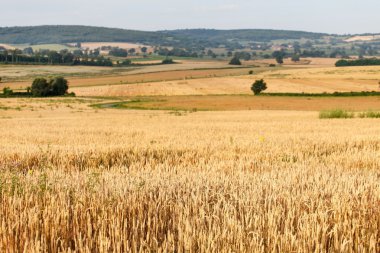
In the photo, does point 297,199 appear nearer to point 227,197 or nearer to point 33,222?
point 227,197

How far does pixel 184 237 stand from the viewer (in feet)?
12.9

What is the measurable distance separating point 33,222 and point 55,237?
0.29 m

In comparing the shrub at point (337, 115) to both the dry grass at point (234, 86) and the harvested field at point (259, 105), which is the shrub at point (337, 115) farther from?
the dry grass at point (234, 86)

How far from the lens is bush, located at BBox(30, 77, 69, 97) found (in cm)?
10831

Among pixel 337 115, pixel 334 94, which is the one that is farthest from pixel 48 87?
pixel 337 115

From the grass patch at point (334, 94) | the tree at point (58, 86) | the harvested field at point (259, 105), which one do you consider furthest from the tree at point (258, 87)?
the tree at point (58, 86)

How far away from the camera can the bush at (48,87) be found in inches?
4264

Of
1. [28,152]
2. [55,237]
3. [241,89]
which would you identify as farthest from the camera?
[241,89]

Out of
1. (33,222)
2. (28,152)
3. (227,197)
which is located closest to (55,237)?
(33,222)

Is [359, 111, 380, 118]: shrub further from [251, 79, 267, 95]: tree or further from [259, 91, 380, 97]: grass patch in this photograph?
[251, 79, 267, 95]: tree

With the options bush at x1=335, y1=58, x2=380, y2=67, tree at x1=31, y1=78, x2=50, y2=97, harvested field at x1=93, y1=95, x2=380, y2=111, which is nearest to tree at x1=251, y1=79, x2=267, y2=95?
harvested field at x1=93, y1=95, x2=380, y2=111

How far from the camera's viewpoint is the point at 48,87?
110 meters

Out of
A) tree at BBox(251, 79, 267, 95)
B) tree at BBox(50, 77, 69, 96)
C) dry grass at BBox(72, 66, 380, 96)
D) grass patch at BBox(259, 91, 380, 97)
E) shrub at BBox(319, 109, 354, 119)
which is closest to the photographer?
shrub at BBox(319, 109, 354, 119)

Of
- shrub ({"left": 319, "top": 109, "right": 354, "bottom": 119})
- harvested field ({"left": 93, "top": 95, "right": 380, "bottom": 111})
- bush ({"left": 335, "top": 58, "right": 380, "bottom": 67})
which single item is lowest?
harvested field ({"left": 93, "top": 95, "right": 380, "bottom": 111})
